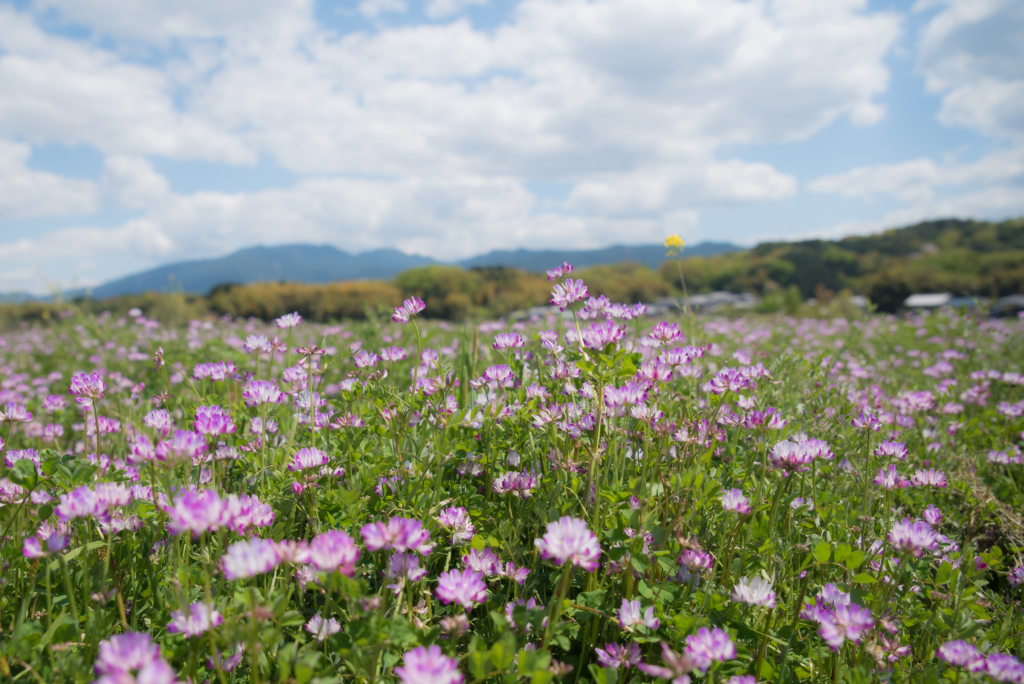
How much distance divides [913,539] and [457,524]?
1413 millimetres

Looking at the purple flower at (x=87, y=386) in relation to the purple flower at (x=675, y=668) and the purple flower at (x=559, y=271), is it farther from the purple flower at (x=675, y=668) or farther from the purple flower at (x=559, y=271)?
the purple flower at (x=675, y=668)

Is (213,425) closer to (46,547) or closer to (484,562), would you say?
(46,547)

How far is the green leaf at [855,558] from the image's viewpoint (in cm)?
143

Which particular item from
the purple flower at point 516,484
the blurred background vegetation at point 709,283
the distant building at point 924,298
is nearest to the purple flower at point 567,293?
the purple flower at point 516,484

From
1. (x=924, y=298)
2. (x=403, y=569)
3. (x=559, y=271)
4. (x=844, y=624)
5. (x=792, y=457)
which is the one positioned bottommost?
(x=924, y=298)

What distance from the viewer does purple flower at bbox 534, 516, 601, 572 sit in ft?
4.05

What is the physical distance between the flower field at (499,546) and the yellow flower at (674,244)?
103cm

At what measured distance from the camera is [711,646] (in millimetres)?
1312

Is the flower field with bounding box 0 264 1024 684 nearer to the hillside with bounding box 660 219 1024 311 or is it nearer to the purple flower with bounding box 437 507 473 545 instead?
the purple flower with bounding box 437 507 473 545

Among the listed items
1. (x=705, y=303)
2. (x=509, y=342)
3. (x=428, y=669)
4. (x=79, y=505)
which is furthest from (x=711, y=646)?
(x=705, y=303)

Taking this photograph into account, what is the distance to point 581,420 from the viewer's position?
1.93m

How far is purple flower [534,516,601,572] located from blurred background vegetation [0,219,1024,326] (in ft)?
15.7

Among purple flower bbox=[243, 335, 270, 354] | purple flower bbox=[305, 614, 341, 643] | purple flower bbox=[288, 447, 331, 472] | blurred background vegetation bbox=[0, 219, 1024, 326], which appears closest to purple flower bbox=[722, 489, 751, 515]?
purple flower bbox=[305, 614, 341, 643]

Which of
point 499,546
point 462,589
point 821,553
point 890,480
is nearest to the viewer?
point 462,589
